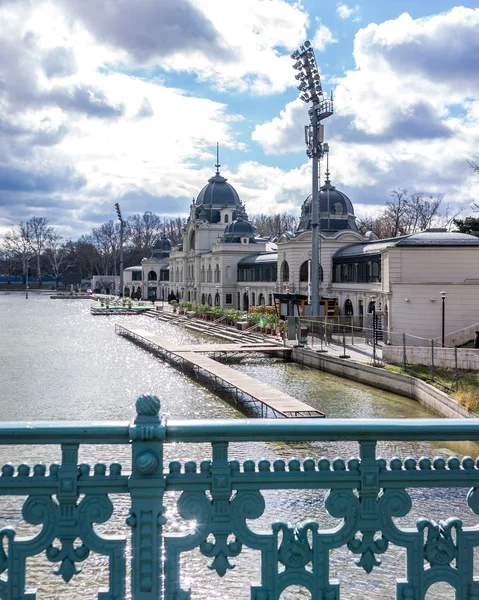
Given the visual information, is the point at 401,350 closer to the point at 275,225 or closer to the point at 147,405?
the point at 147,405

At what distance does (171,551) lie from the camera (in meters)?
2.89

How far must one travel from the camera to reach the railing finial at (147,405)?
284 cm

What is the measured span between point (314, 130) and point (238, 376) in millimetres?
19044

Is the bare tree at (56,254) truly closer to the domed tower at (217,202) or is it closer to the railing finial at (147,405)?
the domed tower at (217,202)

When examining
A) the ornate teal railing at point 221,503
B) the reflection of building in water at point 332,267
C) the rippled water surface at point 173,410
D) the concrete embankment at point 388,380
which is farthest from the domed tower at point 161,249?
the ornate teal railing at point 221,503

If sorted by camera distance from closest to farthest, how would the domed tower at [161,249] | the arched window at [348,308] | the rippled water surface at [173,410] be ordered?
the rippled water surface at [173,410]
the arched window at [348,308]
the domed tower at [161,249]

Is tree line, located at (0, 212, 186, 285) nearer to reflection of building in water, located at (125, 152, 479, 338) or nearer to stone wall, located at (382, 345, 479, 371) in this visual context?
reflection of building in water, located at (125, 152, 479, 338)

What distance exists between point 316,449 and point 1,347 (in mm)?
25777

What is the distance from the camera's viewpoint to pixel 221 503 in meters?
2.91

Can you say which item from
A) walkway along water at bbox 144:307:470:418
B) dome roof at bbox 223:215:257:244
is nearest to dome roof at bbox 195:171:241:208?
dome roof at bbox 223:215:257:244

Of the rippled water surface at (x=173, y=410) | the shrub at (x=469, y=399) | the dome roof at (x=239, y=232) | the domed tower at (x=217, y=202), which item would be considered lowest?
the rippled water surface at (x=173, y=410)

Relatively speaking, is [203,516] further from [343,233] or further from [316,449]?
[343,233]

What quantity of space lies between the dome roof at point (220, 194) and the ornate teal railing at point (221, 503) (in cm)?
7209

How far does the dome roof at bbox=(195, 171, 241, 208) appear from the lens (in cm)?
7431
